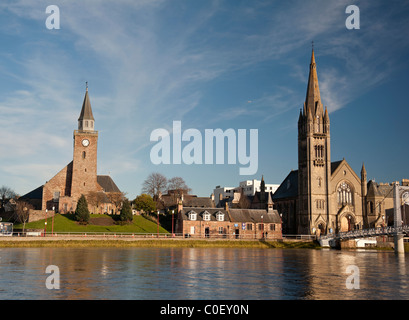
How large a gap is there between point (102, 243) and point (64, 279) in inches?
1619

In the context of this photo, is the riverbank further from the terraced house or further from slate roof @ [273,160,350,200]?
slate roof @ [273,160,350,200]

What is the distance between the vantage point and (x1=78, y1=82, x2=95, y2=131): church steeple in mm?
100688

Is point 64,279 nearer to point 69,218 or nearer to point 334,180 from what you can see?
point 69,218

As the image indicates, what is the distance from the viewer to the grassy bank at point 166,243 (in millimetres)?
64250

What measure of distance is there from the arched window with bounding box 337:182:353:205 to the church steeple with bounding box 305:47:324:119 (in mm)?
16286

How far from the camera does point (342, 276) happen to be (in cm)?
3341

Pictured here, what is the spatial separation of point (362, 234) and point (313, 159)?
26911 mm

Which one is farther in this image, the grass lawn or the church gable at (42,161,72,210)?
the church gable at (42,161,72,210)

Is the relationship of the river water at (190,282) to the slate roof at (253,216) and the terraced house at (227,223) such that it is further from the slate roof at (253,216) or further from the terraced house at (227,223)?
the slate roof at (253,216)

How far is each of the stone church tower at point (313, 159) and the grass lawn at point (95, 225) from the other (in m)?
30.8

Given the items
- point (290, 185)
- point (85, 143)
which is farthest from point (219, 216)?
point (85, 143)
